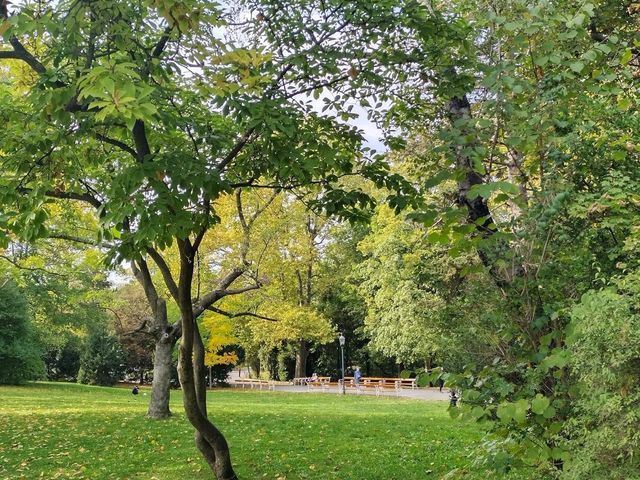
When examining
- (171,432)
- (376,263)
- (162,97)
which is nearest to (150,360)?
(376,263)

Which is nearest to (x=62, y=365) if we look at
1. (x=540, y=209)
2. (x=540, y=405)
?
(x=540, y=209)

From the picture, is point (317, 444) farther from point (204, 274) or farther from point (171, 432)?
point (204, 274)

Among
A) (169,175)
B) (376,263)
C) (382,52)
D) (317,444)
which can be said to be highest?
(376,263)

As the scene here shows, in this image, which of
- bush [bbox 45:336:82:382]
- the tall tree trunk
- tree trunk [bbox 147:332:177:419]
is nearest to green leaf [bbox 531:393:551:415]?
the tall tree trunk

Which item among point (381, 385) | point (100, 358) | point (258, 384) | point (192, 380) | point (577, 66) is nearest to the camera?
point (577, 66)

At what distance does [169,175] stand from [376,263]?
79.9 ft

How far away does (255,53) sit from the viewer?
377 centimetres

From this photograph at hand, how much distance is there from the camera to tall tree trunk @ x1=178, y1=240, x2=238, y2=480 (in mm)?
5284

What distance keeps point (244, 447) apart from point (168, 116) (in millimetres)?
6588

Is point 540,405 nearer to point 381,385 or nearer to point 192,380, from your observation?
point 192,380

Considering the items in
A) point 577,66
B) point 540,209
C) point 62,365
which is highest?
point 577,66

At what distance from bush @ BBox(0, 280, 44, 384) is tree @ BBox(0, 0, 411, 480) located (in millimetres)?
23327

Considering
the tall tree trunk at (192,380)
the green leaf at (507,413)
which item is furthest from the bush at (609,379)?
the tall tree trunk at (192,380)

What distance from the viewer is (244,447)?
876cm
